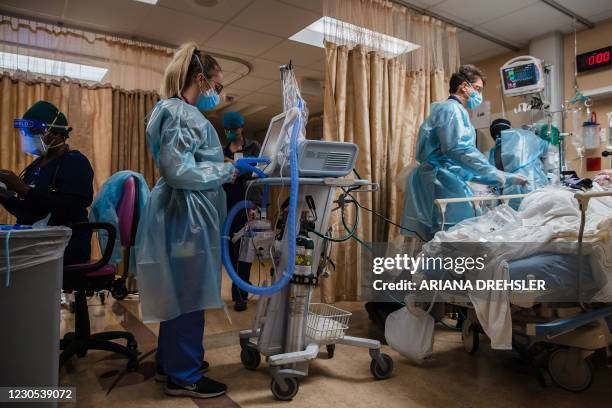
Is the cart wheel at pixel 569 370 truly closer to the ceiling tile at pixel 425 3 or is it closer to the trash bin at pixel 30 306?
the trash bin at pixel 30 306

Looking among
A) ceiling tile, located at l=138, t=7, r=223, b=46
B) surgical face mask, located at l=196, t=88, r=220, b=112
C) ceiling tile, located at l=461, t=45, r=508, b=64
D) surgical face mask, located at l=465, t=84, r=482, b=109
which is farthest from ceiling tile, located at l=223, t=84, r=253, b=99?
surgical face mask, located at l=196, t=88, r=220, b=112

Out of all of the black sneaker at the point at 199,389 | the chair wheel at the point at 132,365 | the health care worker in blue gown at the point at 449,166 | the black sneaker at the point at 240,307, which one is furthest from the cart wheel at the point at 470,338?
the chair wheel at the point at 132,365

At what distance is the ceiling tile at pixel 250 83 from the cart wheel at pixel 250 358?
3.94 metres

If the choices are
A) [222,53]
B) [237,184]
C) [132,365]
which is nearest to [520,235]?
[132,365]

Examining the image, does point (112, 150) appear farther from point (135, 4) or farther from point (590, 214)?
point (590, 214)

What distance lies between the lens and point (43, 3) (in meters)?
3.29

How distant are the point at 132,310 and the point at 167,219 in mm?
1823

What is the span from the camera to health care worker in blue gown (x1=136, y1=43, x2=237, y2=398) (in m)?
1.60

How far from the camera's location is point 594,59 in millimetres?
3779

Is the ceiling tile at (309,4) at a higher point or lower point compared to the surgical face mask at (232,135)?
higher

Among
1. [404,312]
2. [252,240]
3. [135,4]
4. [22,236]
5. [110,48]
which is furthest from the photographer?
[110,48]

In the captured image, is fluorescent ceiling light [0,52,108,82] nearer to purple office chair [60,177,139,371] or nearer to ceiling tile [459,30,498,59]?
purple office chair [60,177,139,371]

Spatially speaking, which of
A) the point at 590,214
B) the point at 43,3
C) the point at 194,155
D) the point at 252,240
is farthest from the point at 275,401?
the point at 43,3

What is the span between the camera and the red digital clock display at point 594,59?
3.71 meters
